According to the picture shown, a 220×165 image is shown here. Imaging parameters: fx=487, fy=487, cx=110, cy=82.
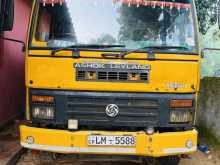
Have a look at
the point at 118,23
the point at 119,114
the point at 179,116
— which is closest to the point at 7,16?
A: the point at 118,23

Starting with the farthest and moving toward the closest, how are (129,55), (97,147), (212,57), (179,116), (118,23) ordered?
1. (212,57)
2. (118,23)
3. (179,116)
4. (129,55)
5. (97,147)

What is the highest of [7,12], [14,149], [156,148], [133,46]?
[7,12]

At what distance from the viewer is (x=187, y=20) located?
6500 mm

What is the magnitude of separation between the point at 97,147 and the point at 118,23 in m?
1.65

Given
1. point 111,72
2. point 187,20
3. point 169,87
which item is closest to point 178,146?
point 169,87

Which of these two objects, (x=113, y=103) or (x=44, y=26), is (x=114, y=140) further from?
(x=44, y=26)

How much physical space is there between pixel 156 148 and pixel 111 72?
3.61ft

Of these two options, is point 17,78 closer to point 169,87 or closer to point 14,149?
point 14,149

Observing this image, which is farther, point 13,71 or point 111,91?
point 13,71

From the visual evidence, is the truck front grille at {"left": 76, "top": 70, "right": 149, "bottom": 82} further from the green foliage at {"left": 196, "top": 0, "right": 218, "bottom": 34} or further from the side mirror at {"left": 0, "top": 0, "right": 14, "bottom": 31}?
the green foliage at {"left": 196, "top": 0, "right": 218, "bottom": 34}

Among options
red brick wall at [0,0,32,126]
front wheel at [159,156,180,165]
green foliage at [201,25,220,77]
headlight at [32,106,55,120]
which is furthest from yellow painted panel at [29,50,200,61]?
green foliage at [201,25,220,77]

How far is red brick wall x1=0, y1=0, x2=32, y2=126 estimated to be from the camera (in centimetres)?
943

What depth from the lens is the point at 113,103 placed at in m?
6.16

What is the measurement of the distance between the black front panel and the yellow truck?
0.01 m
